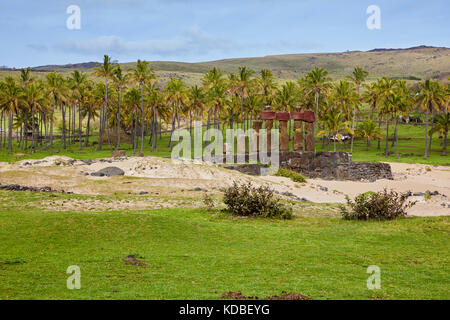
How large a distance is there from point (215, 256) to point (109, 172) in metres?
26.1

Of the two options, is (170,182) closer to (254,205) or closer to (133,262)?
(254,205)

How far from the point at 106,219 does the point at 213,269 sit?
279 inches

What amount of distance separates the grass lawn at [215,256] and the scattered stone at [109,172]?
51.8ft

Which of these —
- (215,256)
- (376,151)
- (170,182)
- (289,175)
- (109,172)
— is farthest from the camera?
(376,151)

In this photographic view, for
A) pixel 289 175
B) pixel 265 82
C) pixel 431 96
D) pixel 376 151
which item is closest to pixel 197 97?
pixel 265 82

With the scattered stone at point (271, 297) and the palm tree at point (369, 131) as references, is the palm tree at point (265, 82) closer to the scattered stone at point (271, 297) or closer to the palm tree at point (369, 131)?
the palm tree at point (369, 131)

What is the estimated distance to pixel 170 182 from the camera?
113ft

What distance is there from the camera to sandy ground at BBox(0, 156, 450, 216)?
103 ft

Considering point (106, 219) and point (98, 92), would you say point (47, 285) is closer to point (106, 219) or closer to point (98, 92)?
point (106, 219)

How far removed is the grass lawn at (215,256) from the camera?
1042cm

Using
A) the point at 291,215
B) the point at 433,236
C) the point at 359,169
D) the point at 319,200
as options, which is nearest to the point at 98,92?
the point at 359,169

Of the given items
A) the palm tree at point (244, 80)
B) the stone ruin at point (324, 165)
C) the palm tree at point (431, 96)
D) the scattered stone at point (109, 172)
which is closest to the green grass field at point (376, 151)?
the palm tree at point (431, 96)

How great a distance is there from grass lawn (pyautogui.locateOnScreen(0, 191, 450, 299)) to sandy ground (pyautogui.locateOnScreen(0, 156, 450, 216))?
8.06 metres
